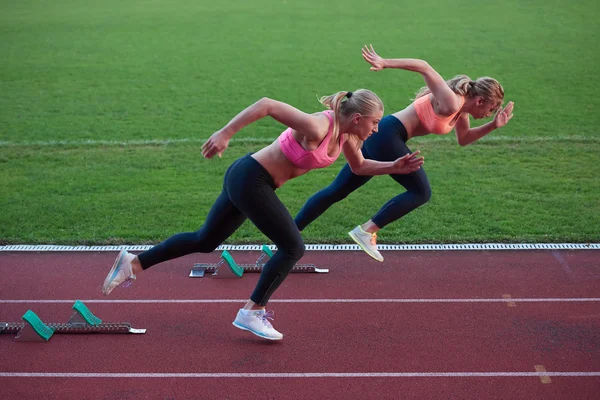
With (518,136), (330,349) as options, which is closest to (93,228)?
(330,349)

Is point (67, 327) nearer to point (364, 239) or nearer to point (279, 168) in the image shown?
point (279, 168)

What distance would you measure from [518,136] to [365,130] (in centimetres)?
674

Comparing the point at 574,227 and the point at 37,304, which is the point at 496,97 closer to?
the point at 574,227

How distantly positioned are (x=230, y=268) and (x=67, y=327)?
1494 millimetres

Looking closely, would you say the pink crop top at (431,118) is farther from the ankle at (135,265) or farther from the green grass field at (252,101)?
the ankle at (135,265)

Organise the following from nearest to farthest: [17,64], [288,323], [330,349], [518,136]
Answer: [330,349], [288,323], [518,136], [17,64]

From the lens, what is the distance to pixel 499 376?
15.7ft

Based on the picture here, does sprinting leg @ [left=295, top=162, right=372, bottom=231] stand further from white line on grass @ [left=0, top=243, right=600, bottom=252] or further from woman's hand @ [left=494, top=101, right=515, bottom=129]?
woman's hand @ [left=494, top=101, right=515, bottom=129]

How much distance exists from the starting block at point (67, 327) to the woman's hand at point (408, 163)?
2.21 meters

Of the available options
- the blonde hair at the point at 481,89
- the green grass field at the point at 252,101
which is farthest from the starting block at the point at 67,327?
the blonde hair at the point at 481,89

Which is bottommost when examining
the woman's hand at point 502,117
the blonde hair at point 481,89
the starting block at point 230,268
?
the starting block at point 230,268

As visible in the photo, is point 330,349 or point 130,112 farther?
point 130,112

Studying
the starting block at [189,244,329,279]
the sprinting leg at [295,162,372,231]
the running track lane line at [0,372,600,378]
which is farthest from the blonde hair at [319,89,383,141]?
the starting block at [189,244,329,279]

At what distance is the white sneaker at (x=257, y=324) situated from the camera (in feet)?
16.9
